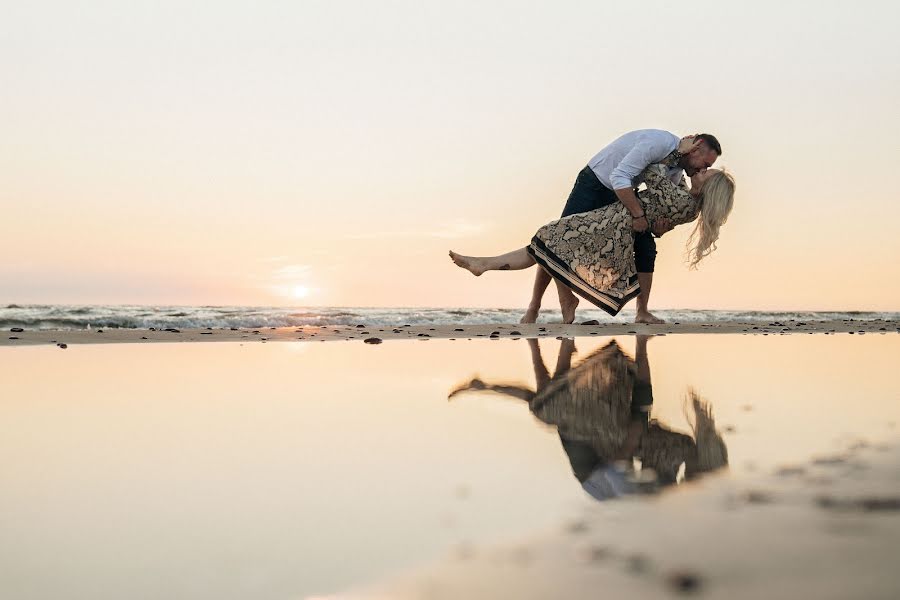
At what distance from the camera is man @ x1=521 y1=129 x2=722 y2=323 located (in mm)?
5973

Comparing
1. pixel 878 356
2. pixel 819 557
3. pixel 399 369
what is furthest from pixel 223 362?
pixel 878 356

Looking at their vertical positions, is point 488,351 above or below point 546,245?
below

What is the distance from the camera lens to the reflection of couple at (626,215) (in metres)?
6.03

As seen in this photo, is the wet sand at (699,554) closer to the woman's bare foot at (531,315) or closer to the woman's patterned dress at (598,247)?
the woman's patterned dress at (598,247)

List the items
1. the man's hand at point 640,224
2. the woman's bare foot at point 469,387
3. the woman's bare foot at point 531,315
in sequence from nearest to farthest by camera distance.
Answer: the woman's bare foot at point 469,387 → the man's hand at point 640,224 → the woman's bare foot at point 531,315

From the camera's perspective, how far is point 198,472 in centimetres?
137

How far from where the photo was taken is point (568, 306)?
7051 millimetres

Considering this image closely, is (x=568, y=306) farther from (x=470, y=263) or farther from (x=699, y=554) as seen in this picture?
(x=699, y=554)

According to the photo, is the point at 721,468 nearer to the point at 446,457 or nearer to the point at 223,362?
the point at 446,457

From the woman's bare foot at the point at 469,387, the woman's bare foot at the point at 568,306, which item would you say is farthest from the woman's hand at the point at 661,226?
the woman's bare foot at the point at 469,387

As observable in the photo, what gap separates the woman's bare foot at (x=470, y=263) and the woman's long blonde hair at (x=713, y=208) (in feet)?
5.86

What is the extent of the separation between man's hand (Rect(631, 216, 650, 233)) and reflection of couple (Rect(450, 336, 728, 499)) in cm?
315

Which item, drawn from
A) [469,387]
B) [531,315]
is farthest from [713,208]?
[469,387]

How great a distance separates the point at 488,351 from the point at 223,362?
1.57m
